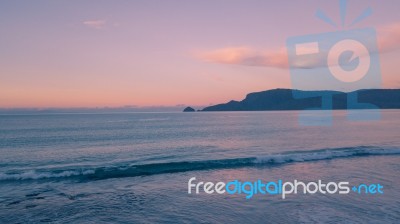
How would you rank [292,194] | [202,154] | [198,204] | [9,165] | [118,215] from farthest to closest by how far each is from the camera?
[202,154] → [9,165] → [292,194] → [198,204] → [118,215]

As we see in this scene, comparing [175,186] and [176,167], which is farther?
[176,167]

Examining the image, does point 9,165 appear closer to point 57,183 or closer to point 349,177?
point 57,183

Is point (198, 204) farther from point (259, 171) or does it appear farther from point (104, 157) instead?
point (104, 157)

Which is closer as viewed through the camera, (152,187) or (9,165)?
(152,187)

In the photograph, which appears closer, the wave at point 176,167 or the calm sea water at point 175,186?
the calm sea water at point 175,186

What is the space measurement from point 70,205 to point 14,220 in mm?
2296

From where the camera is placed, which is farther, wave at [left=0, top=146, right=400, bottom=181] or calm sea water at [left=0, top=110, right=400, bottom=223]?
wave at [left=0, top=146, right=400, bottom=181]

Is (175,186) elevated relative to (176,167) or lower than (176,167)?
elevated

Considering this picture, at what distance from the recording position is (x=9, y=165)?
23.6 m

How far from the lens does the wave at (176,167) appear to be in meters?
19.4

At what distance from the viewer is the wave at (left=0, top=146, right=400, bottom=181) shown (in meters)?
19.4

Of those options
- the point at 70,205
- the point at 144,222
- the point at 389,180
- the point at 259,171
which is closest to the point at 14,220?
the point at 70,205

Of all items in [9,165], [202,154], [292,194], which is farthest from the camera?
[202,154]

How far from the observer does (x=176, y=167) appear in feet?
74.3
